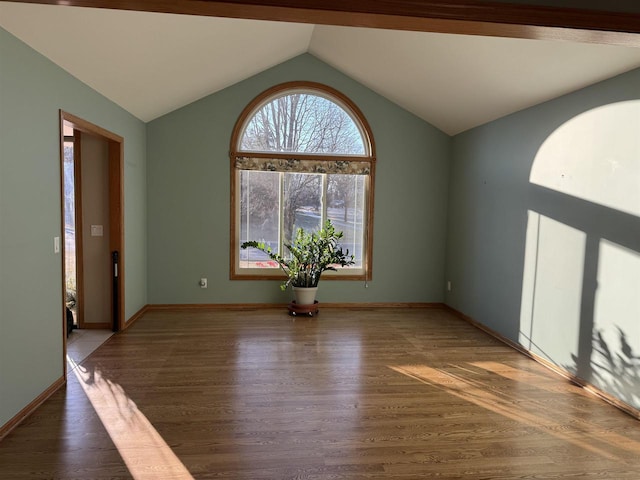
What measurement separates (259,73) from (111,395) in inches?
159

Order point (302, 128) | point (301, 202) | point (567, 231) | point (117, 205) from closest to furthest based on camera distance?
Result: point (567, 231) → point (117, 205) → point (302, 128) → point (301, 202)

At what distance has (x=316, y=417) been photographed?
2588 mm

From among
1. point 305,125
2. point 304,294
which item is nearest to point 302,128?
point 305,125

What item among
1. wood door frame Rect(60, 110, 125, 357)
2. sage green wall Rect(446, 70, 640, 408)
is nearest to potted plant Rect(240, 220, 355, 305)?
wood door frame Rect(60, 110, 125, 357)

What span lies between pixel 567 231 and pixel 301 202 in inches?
125

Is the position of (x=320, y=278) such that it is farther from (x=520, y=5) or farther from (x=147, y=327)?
(x=520, y=5)

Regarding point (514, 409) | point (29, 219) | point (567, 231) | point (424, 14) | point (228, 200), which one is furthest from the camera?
point (228, 200)

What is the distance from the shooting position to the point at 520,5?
5.21 feet

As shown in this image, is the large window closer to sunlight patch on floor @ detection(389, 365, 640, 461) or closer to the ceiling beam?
sunlight patch on floor @ detection(389, 365, 640, 461)

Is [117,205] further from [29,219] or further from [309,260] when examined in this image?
[309,260]

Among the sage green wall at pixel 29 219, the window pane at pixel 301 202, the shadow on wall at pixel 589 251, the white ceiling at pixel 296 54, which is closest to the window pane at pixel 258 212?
the window pane at pixel 301 202

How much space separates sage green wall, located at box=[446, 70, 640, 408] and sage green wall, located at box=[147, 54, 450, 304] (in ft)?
2.62

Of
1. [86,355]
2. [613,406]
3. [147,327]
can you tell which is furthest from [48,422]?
[613,406]

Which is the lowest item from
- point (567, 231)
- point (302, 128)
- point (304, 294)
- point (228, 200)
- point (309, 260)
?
point (304, 294)
